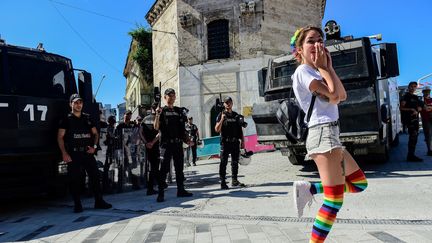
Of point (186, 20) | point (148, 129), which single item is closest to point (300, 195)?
point (148, 129)

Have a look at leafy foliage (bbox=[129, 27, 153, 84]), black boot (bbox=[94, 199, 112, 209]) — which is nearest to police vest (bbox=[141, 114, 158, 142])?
black boot (bbox=[94, 199, 112, 209])

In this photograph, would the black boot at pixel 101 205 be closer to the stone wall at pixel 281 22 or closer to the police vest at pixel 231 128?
the police vest at pixel 231 128

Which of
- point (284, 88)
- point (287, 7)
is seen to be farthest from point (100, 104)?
point (287, 7)

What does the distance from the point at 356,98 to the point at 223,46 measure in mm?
14937

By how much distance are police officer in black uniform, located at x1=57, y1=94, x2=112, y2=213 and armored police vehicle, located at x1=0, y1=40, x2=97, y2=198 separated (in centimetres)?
38

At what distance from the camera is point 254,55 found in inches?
792

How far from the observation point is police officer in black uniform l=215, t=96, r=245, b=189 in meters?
7.07

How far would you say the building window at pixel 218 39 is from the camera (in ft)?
68.6

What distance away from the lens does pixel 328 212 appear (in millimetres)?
2551

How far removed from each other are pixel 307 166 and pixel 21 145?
6.58 m

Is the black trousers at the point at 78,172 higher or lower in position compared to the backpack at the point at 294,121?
lower

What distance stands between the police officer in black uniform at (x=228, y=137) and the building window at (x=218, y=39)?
46.3 feet

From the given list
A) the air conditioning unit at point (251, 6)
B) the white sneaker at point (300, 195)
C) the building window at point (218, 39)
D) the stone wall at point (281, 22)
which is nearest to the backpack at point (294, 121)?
the white sneaker at point (300, 195)

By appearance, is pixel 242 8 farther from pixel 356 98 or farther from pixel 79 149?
pixel 79 149
